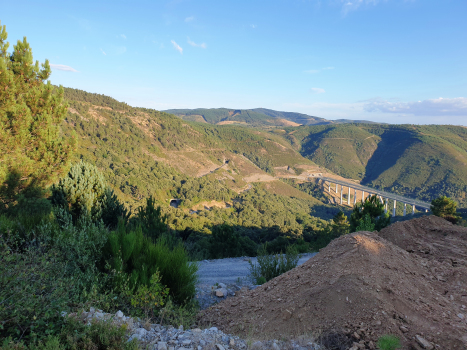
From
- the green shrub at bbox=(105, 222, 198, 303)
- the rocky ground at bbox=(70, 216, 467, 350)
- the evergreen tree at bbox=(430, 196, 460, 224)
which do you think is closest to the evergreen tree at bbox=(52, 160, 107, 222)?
the green shrub at bbox=(105, 222, 198, 303)

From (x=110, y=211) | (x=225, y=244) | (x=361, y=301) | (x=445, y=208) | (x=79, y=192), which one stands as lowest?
(x=225, y=244)

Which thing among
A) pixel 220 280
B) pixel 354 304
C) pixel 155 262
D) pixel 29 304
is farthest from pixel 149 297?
pixel 220 280

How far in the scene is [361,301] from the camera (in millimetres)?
3988

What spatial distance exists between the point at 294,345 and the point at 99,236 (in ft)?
12.8

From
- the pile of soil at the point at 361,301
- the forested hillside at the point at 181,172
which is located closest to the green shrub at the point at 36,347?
the pile of soil at the point at 361,301

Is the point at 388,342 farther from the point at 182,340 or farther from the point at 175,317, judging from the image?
the point at 175,317

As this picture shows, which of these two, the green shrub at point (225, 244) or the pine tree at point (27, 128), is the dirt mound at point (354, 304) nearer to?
the pine tree at point (27, 128)

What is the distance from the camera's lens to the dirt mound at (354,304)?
3.61 m

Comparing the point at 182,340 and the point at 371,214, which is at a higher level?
the point at 182,340

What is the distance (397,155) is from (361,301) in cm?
14525

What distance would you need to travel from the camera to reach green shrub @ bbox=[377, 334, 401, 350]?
10.7 feet

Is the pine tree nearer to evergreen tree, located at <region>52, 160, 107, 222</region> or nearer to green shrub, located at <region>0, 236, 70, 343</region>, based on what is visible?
evergreen tree, located at <region>52, 160, 107, 222</region>

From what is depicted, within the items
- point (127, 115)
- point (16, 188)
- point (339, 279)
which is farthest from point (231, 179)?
point (339, 279)

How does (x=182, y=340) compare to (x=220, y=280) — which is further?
(x=220, y=280)
